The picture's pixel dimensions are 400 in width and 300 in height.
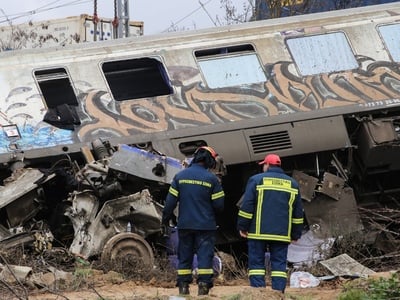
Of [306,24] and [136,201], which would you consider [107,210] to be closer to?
[136,201]

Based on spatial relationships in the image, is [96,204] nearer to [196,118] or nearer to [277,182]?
[196,118]

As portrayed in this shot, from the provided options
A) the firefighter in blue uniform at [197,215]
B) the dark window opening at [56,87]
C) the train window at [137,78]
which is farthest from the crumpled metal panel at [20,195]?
the firefighter in blue uniform at [197,215]

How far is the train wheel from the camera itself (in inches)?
378

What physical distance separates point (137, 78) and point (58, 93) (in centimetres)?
113

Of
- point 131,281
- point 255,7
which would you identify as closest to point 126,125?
point 131,281

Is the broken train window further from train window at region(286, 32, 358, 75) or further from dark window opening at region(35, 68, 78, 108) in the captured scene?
train window at region(286, 32, 358, 75)

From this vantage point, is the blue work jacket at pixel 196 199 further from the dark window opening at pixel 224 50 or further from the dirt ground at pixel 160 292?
the dark window opening at pixel 224 50

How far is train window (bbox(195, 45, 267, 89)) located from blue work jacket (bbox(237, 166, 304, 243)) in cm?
373

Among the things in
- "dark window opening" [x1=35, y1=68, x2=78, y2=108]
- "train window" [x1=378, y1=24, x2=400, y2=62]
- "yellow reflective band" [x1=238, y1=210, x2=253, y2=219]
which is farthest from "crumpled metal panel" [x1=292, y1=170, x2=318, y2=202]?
"yellow reflective band" [x1=238, y1=210, x2=253, y2=219]

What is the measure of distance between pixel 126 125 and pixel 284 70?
245 cm

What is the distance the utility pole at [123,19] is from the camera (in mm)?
19297

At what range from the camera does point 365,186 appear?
11906 mm

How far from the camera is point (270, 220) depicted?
25.5 feet

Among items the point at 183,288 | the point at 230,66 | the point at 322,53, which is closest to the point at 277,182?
the point at 183,288
